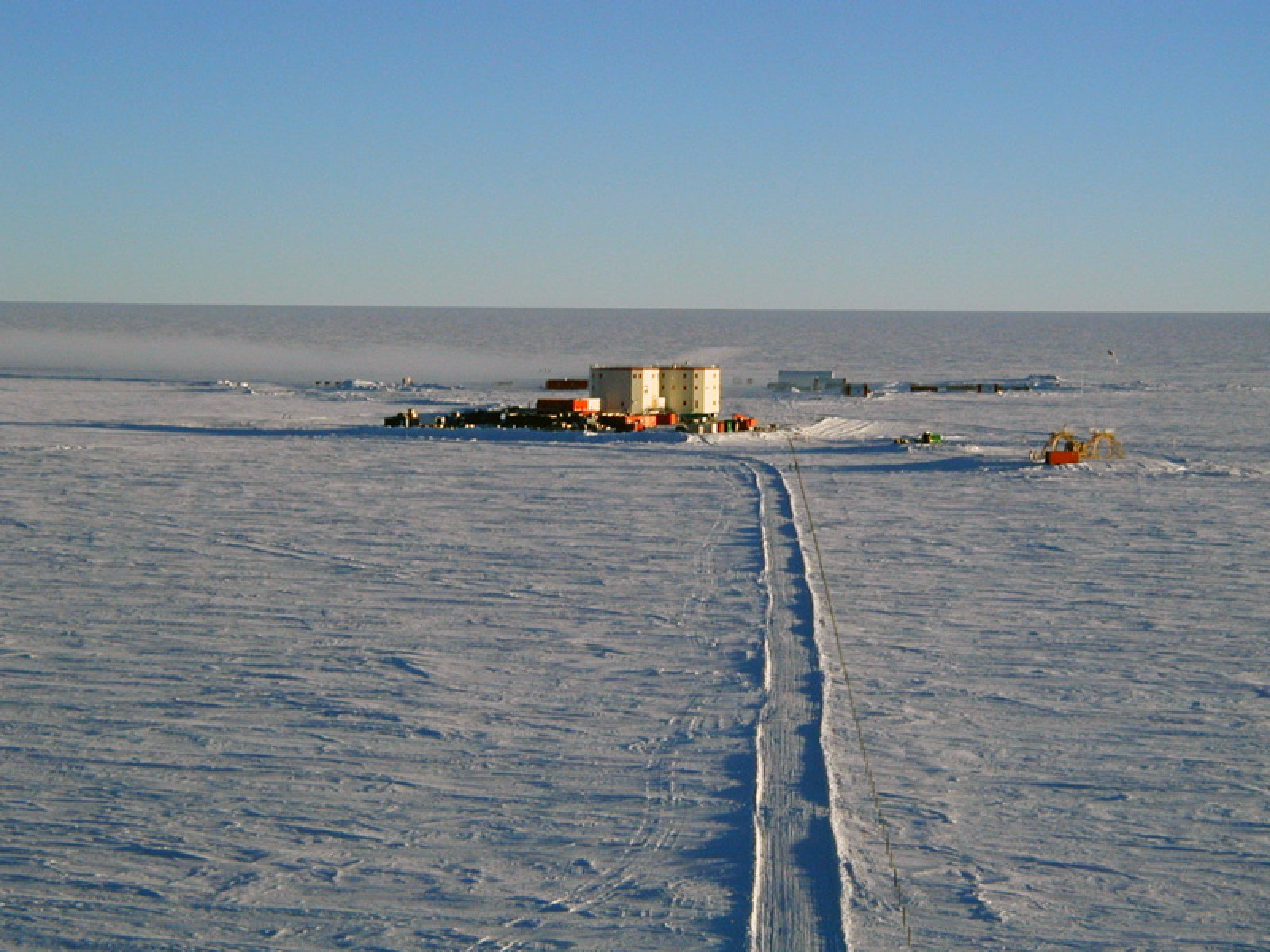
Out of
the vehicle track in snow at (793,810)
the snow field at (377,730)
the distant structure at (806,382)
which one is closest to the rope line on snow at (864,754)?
the vehicle track in snow at (793,810)

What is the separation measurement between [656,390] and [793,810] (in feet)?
114

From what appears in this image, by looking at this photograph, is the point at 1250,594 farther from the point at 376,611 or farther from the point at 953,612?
the point at 376,611

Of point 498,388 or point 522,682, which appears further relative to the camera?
point 498,388

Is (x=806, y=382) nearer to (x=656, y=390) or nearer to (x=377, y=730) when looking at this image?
(x=656, y=390)

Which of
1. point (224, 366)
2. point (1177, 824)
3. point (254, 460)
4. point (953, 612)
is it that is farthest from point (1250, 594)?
point (224, 366)

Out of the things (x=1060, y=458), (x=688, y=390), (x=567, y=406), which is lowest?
(x=1060, y=458)

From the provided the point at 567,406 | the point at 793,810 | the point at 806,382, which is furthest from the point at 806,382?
the point at 793,810

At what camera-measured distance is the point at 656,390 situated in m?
43.8

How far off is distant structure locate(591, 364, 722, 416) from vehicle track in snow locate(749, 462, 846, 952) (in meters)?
26.9

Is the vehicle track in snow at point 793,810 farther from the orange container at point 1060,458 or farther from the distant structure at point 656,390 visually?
the distant structure at point 656,390

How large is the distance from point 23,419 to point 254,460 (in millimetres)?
15061

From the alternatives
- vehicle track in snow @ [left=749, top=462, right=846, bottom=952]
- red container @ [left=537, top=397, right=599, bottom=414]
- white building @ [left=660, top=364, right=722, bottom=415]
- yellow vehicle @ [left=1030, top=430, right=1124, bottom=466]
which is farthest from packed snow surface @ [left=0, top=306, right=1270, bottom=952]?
white building @ [left=660, top=364, right=722, bottom=415]

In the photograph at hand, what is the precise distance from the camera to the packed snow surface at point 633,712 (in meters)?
8.18

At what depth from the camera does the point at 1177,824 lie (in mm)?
9406
